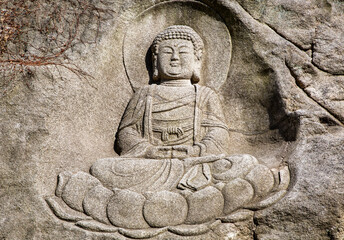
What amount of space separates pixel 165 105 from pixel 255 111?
1140mm

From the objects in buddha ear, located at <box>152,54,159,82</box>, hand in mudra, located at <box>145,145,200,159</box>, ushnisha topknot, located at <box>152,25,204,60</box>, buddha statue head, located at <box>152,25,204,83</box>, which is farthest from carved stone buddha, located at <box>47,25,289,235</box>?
ushnisha topknot, located at <box>152,25,204,60</box>

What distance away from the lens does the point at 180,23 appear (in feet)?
23.4

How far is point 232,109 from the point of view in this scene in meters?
6.75

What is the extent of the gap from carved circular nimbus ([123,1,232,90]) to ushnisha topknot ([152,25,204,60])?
16cm

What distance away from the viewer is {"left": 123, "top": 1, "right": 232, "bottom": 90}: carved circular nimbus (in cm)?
692

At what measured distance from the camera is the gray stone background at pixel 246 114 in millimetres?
5230

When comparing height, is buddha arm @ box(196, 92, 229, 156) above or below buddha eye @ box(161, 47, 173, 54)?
below

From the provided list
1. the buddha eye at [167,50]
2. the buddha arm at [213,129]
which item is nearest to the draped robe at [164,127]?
the buddha arm at [213,129]

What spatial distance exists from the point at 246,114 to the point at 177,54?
1.16 metres

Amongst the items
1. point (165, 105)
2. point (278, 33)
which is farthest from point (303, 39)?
point (165, 105)

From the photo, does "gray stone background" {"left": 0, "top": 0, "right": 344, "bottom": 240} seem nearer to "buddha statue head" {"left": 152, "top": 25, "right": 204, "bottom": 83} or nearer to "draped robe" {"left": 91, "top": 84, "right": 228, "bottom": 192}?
"draped robe" {"left": 91, "top": 84, "right": 228, "bottom": 192}

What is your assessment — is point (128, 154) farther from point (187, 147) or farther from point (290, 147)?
point (290, 147)

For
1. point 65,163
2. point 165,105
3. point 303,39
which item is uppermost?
point 303,39

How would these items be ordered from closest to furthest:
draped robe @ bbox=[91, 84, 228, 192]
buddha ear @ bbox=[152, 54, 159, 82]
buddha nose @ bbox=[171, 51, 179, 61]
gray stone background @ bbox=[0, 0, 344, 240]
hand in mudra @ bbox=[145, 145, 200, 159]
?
gray stone background @ bbox=[0, 0, 344, 240] → draped robe @ bbox=[91, 84, 228, 192] → hand in mudra @ bbox=[145, 145, 200, 159] → buddha nose @ bbox=[171, 51, 179, 61] → buddha ear @ bbox=[152, 54, 159, 82]
